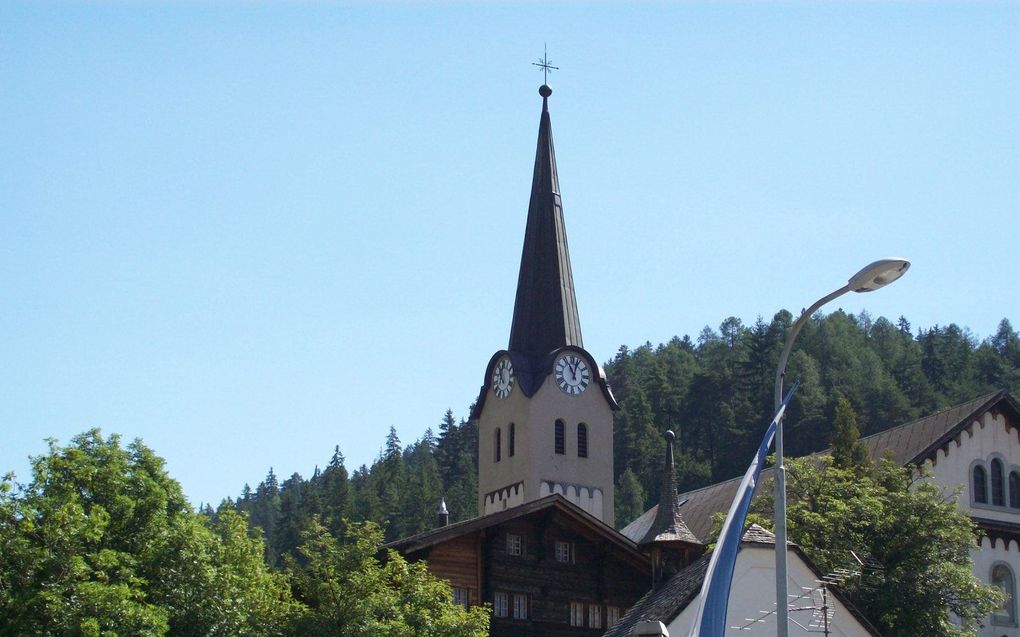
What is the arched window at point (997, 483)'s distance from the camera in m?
56.9

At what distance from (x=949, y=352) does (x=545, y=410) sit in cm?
7704

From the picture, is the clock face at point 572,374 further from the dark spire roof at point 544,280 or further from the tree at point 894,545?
the tree at point 894,545

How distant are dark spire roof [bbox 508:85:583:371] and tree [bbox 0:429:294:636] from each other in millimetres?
28788

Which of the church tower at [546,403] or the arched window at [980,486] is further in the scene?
the church tower at [546,403]

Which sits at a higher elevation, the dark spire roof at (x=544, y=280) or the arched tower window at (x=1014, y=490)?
the dark spire roof at (x=544, y=280)

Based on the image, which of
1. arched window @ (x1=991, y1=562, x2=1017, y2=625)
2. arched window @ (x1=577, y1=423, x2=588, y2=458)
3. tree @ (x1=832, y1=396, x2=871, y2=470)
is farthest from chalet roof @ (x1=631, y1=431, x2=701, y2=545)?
arched window @ (x1=577, y1=423, x2=588, y2=458)

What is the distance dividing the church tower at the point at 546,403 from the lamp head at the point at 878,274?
43169 mm

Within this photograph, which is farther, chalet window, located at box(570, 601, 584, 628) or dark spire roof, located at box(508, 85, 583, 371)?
dark spire roof, located at box(508, 85, 583, 371)

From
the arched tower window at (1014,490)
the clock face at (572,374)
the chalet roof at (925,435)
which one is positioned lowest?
the arched tower window at (1014,490)

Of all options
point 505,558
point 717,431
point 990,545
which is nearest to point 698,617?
point 505,558

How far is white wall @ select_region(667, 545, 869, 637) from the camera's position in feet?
113

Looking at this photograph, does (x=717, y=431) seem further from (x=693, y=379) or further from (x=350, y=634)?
(x=350, y=634)

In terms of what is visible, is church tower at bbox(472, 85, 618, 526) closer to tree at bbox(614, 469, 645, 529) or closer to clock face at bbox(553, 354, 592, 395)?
clock face at bbox(553, 354, 592, 395)

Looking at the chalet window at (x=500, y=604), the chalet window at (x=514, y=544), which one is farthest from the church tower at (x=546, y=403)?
the chalet window at (x=500, y=604)
